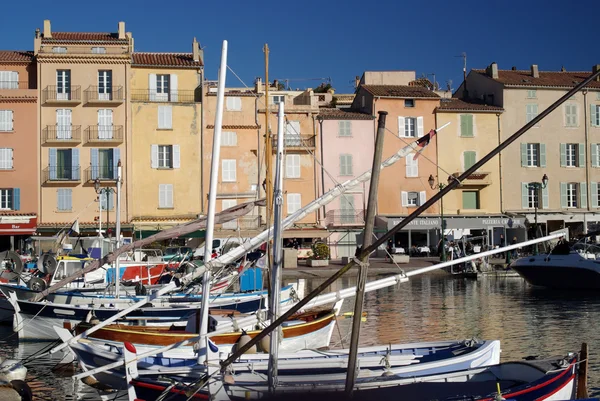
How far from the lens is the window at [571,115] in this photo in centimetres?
6084

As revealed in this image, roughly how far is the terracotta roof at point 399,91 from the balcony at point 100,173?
1845 centimetres

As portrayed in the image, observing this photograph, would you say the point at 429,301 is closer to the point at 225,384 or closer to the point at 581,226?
the point at 225,384

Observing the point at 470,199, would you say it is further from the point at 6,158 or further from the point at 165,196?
the point at 6,158

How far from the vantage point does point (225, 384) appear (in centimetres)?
1255

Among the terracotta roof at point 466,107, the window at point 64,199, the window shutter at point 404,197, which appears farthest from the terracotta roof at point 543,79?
the window at point 64,199

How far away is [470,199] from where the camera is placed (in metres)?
59.6

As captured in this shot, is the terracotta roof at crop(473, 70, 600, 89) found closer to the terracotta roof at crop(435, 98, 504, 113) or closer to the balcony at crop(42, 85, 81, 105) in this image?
the terracotta roof at crop(435, 98, 504, 113)

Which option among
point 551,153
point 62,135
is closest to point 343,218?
point 551,153

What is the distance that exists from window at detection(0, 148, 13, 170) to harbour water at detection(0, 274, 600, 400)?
76.8 feet

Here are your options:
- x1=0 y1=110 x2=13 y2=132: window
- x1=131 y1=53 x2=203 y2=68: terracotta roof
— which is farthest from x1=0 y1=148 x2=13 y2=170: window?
x1=131 y1=53 x2=203 y2=68: terracotta roof

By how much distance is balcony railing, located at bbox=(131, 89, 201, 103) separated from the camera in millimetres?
55750

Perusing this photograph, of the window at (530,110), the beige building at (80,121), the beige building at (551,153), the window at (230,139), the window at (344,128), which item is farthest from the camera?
the window at (530,110)

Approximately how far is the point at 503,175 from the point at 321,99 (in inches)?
824

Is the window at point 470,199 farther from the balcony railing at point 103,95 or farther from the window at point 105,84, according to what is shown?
the window at point 105,84
